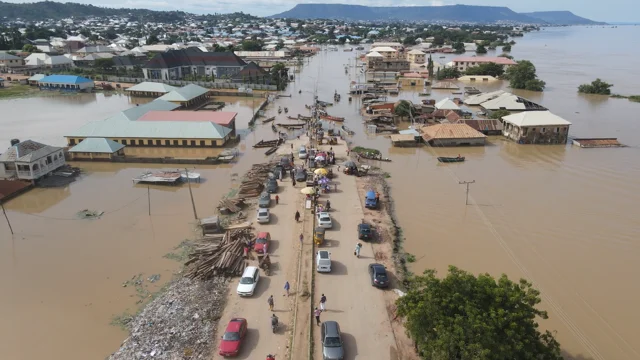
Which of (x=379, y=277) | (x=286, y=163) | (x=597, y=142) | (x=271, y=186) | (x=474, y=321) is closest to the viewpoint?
(x=474, y=321)

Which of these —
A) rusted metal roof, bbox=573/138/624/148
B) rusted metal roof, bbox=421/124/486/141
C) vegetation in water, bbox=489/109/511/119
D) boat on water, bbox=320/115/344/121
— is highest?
vegetation in water, bbox=489/109/511/119

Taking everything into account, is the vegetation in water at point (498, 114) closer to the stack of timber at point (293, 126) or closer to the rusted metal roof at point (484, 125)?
the rusted metal roof at point (484, 125)

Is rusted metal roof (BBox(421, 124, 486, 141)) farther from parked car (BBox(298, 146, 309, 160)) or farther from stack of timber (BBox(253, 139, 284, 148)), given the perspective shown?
A: stack of timber (BBox(253, 139, 284, 148))

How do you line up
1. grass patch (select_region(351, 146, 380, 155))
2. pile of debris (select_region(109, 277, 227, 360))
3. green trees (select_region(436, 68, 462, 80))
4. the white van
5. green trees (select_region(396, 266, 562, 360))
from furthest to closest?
green trees (select_region(436, 68, 462, 80)), grass patch (select_region(351, 146, 380, 155)), the white van, pile of debris (select_region(109, 277, 227, 360)), green trees (select_region(396, 266, 562, 360))

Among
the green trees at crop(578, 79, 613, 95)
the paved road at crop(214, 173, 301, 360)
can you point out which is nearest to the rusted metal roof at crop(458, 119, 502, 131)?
the paved road at crop(214, 173, 301, 360)

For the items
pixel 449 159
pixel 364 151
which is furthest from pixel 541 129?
pixel 364 151

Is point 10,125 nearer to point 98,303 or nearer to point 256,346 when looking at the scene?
point 98,303

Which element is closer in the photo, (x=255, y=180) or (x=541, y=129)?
(x=255, y=180)

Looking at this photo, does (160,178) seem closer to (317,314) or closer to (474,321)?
(317,314)
